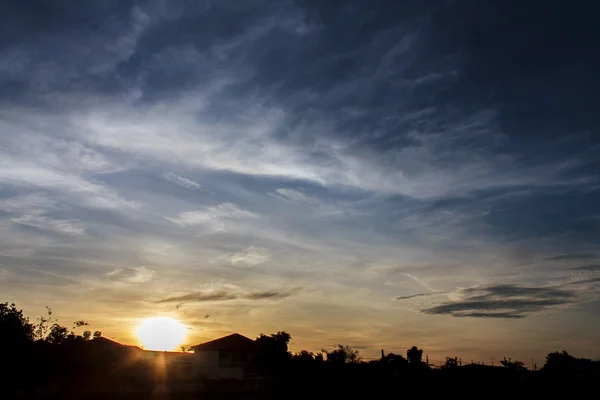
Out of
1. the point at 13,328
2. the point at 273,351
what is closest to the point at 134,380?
the point at 13,328

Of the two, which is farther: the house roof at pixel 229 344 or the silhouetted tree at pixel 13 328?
the house roof at pixel 229 344

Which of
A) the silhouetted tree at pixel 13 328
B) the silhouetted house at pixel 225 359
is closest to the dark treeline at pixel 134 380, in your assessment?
the silhouetted tree at pixel 13 328

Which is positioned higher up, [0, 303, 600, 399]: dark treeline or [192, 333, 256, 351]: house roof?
[192, 333, 256, 351]: house roof

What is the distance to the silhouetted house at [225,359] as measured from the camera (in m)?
58.8

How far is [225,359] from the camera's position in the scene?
195 ft

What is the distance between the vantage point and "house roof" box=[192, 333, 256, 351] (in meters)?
59.9

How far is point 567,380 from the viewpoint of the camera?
39.3 metres

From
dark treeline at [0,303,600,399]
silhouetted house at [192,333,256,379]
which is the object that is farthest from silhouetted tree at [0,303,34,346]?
silhouetted house at [192,333,256,379]

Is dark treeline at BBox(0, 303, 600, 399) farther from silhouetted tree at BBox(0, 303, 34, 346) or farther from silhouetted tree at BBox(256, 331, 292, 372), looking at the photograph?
silhouetted tree at BBox(256, 331, 292, 372)

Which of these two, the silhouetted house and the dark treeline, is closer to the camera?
the dark treeline

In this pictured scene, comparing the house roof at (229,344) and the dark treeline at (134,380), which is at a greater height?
the house roof at (229,344)

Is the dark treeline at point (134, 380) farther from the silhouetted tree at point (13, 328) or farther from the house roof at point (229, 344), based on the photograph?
the house roof at point (229, 344)

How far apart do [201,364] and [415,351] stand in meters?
48.1

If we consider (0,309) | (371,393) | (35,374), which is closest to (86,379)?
(35,374)
